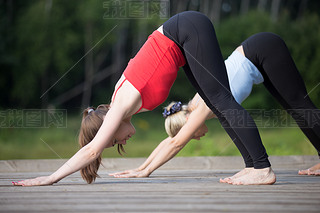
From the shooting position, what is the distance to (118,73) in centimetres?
1647

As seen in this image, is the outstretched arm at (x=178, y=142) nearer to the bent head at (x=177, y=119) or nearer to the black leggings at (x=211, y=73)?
the bent head at (x=177, y=119)

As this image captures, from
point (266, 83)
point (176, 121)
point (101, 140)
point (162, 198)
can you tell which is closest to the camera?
point (162, 198)

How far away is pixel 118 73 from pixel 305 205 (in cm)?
1492

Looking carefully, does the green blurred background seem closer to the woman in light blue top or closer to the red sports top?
the woman in light blue top

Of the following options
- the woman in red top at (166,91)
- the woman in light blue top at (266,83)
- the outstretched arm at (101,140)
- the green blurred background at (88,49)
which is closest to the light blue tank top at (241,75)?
the woman in light blue top at (266,83)

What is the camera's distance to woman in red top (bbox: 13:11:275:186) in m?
2.45

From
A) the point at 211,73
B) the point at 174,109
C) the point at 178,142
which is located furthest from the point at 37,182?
the point at 174,109

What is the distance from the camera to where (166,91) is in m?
2.61

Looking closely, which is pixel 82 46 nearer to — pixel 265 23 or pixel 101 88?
pixel 101 88

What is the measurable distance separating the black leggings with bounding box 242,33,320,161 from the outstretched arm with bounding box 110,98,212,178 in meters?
0.50

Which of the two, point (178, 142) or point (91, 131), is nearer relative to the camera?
point (91, 131)

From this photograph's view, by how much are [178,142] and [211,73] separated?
28.8 inches

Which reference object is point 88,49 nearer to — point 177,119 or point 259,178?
point 177,119

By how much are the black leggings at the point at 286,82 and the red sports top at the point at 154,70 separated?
26.6 inches
